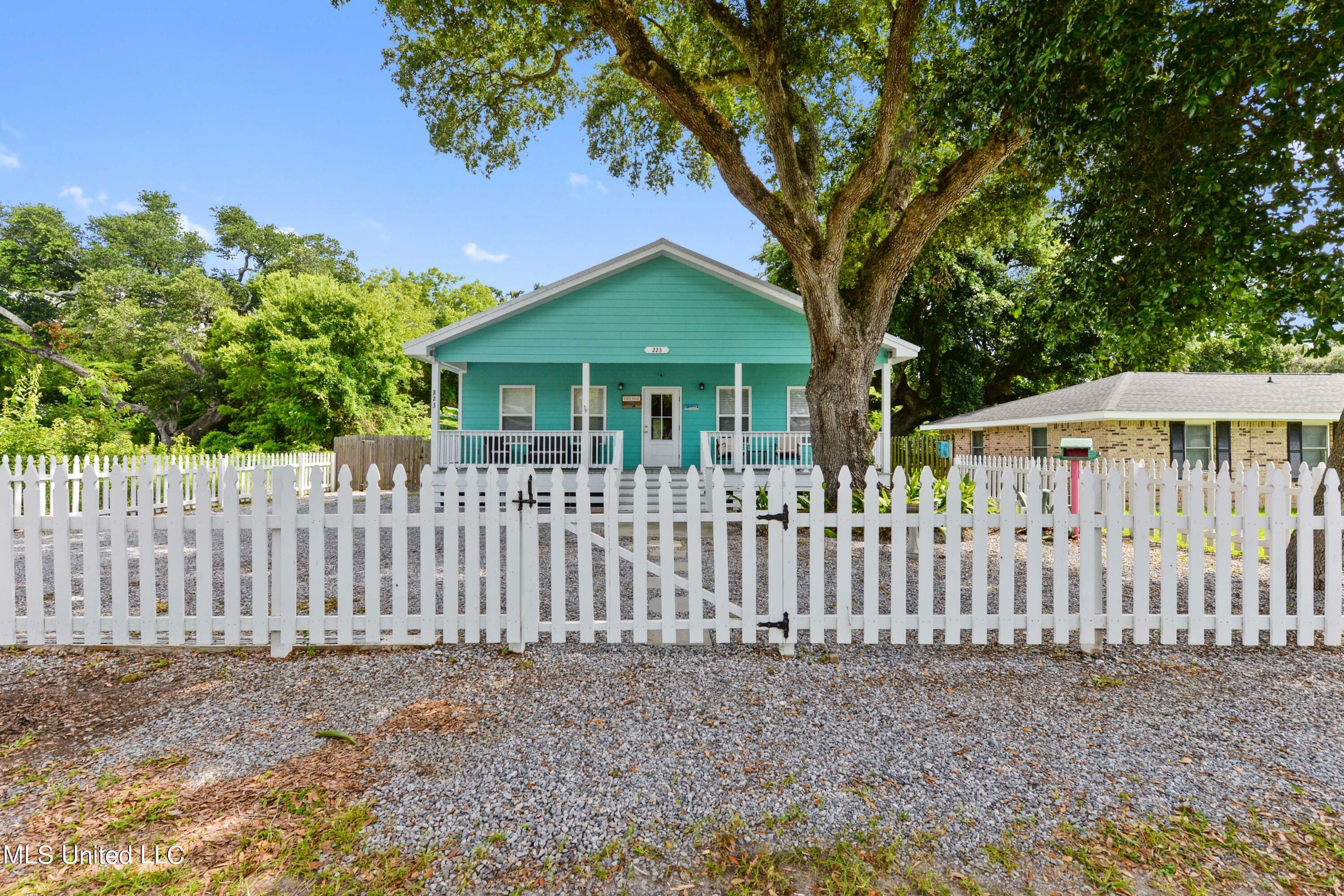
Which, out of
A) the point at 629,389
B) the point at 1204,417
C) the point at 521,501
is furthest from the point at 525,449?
the point at 1204,417

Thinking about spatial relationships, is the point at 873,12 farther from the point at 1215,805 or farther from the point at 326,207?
the point at 326,207

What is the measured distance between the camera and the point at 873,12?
9039mm

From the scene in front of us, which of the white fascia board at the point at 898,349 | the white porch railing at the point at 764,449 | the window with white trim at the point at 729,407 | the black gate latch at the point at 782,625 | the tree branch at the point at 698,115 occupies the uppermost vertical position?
the tree branch at the point at 698,115

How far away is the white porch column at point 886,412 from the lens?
477 inches

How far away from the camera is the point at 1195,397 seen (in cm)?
1382

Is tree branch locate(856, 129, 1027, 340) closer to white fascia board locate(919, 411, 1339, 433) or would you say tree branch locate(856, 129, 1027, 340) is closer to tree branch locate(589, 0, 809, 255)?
tree branch locate(589, 0, 809, 255)

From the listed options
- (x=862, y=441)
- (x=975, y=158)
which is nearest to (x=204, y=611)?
(x=862, y=441)

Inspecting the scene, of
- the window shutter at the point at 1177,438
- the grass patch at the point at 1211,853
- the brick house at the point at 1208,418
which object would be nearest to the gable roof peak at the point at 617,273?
the brick house at the point at 1208,418

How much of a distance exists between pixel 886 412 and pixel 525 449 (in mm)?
8303

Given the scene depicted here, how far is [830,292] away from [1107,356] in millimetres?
3810

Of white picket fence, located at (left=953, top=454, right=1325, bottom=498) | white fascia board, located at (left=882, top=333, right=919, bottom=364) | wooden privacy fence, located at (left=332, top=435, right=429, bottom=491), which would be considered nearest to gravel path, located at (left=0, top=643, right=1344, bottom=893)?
white picket fence, located at (left=953, top=454, right=1325, bottom=498)

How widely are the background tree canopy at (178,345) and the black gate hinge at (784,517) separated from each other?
1665cm

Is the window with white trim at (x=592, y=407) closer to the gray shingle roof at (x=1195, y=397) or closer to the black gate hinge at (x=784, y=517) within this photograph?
the black gate hinge at (x=784, y=517)

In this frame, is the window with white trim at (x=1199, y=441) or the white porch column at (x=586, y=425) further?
the window with white trim at (x=1199, y=441)
